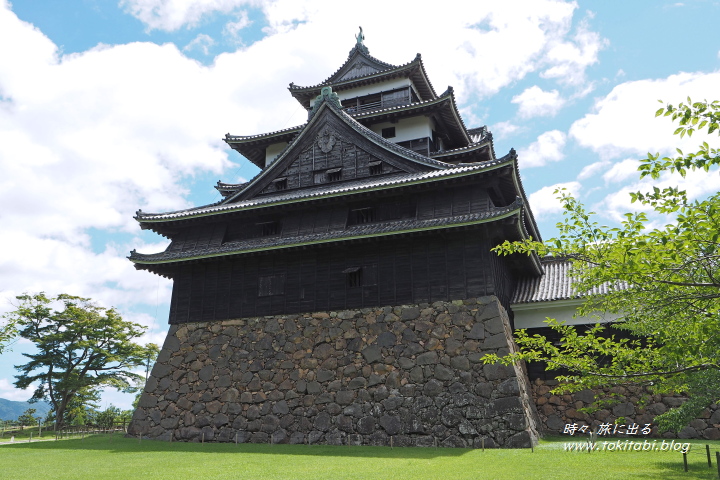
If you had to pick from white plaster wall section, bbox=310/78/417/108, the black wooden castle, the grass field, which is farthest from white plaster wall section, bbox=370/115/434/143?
the grass field

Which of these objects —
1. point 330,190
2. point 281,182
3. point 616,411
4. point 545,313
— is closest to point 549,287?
point 545,313

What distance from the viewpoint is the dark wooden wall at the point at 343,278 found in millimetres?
15648

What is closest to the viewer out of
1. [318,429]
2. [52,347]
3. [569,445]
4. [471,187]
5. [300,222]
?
→ [569,445]

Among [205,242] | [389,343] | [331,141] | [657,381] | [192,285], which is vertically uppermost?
[331,141]

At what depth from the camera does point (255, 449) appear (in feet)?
46.5

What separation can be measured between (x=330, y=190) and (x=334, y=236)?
261 cm

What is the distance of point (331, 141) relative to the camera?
2066 centimetres

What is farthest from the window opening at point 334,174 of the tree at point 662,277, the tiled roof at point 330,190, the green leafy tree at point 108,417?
the green leafy tree at point 108,417

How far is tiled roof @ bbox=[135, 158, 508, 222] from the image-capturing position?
16.0 meters

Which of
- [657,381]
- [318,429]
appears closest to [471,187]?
[318,429]

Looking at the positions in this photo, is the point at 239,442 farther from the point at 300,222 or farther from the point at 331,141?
the point at 331,141

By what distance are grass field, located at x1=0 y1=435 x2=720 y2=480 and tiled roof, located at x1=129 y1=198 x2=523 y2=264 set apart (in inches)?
236

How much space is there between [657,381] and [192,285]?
15.5 meters

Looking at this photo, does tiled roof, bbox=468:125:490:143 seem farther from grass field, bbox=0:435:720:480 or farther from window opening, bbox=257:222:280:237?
grass field, bbox=0:435:720:480
